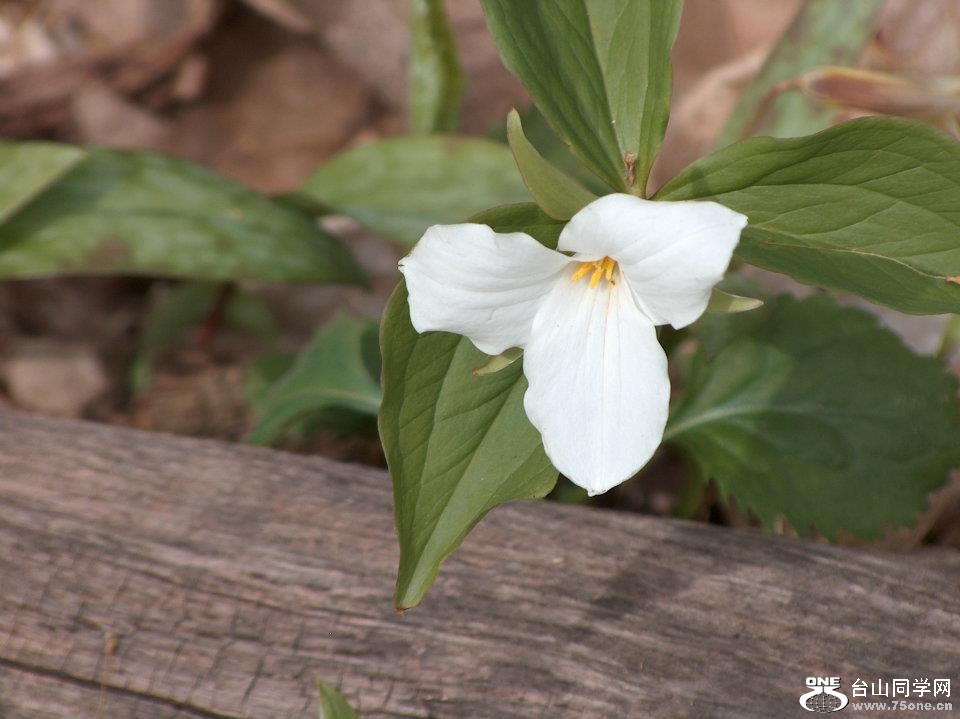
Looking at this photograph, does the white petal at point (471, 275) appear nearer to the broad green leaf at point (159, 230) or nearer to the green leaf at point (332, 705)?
the green leaf at point (332, 705)

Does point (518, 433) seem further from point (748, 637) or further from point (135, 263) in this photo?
point (135, 263)

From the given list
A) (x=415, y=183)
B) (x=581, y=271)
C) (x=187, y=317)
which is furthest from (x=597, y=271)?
(x=187, y=317)

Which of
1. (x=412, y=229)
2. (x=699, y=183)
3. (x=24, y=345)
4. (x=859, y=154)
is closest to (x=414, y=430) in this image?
(x=699, y=183)

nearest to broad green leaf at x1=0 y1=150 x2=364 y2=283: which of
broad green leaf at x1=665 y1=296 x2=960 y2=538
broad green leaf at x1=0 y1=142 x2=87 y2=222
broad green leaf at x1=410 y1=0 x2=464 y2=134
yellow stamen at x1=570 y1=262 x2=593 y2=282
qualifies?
broad green leaf at x1=0 y1=142 x2=87 y2=222

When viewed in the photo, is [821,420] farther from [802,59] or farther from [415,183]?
[415,183]

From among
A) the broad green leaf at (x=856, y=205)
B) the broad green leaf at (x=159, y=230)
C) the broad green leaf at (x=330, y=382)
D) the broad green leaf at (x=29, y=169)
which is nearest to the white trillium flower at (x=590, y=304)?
the broad green leaf at (x=856, y=205)

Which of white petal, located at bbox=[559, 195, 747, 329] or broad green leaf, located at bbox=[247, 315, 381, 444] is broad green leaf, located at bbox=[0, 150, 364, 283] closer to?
broad green leaf, located at bbox=[247, 315, 381, 444]

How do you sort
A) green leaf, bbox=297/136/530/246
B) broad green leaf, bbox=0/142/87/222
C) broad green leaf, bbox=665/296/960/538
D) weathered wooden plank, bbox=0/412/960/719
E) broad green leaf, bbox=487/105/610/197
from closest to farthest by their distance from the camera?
1. weathered wooden plank, bbox=0/412/960/719
2. broad green leaf, bbox=665/296/960/538
3. broad green leaf, bbox=0/142/87/222
4. green leaf, bbox=297/136/530/246
5. broad green leaf, bbox=487/105/610/197

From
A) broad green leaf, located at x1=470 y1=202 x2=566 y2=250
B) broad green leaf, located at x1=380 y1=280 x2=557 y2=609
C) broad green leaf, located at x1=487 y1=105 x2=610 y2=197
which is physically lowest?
broad green leaf, located at x1=380 y1=280 x2=557 y2=609
